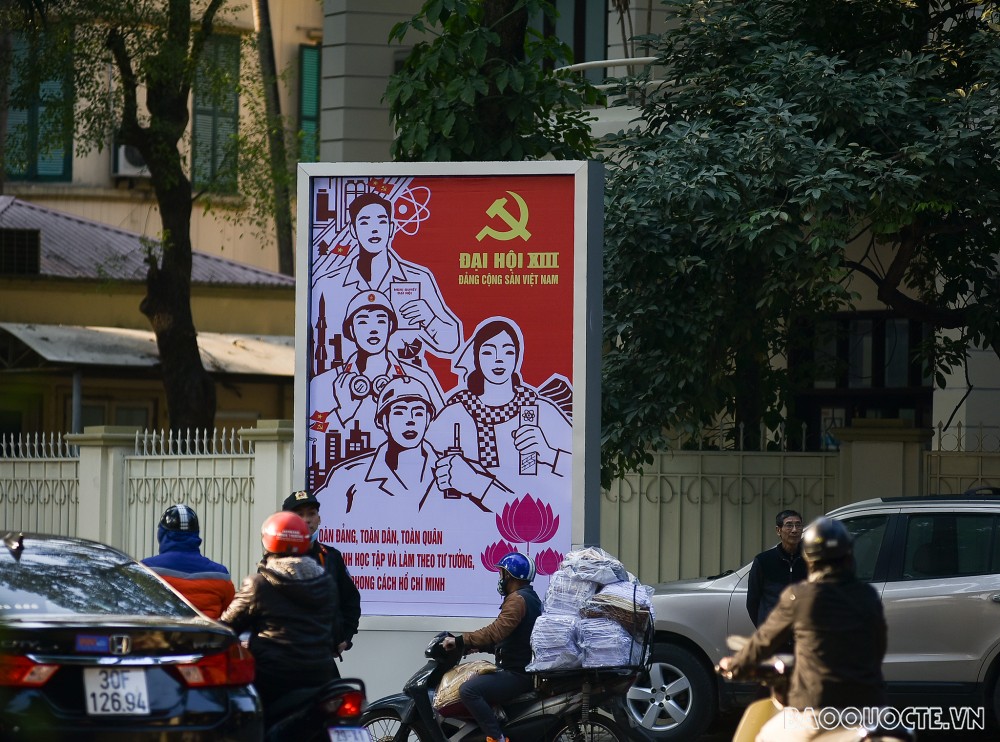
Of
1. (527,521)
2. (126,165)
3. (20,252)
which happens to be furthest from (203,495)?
(126,165)

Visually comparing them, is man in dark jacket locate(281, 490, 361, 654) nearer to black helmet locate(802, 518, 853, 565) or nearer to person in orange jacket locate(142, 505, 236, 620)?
person in orange jacket locate(142, 505, 236, 620)

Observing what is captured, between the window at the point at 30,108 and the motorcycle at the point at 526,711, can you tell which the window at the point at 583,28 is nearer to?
the window at the point at 30,108

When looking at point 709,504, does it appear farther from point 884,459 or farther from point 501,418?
point 501,418

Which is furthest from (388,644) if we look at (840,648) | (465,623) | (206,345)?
(206,345)

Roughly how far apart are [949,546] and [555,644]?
3.77m

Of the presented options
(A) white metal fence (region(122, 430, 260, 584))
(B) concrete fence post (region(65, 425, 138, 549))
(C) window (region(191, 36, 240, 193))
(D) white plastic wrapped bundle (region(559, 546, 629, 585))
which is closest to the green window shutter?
(C) window (region(191, 36, 240, 193))

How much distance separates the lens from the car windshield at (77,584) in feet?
21.4

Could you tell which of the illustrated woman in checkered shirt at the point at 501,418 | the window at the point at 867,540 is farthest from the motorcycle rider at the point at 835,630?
the window at the point at 867,540

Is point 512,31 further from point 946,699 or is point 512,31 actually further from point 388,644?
point 946,699

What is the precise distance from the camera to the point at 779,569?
35.4ft

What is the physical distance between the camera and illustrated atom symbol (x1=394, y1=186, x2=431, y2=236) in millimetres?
10172

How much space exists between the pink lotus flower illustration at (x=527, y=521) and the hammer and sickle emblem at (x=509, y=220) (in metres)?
1.66

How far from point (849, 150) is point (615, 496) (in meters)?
3.79

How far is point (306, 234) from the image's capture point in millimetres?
10305
